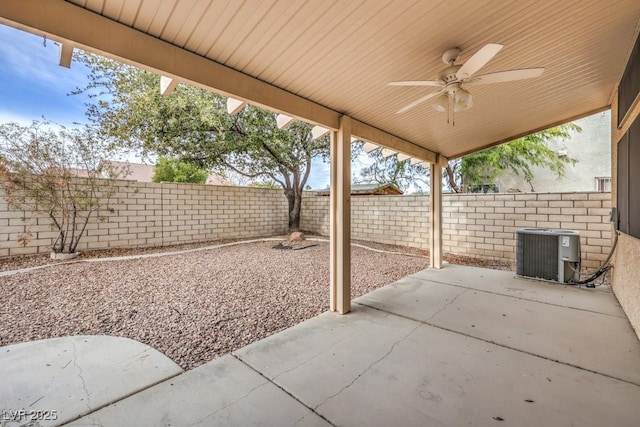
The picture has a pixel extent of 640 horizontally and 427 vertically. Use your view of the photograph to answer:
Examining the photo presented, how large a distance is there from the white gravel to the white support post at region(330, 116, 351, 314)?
1.16 ft

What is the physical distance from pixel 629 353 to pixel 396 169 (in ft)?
36.8

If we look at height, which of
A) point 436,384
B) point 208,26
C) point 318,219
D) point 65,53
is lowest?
point 436,384

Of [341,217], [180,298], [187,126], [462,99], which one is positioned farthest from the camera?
[187,126]

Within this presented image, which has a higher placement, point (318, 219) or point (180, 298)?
point (318, 219)

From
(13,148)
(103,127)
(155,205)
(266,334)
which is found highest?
(103,127)

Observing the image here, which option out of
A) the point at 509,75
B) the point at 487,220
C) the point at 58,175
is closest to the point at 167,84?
the point at 509,75

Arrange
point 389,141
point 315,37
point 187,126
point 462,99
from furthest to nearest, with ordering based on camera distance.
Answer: point 187,126 < point 389,141 < point 462,99 < point 315,37

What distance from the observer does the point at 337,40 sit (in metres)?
1.90

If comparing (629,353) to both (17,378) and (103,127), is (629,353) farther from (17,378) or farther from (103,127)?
(103,127)

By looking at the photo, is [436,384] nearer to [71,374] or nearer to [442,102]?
[442,102]

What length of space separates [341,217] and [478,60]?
1.87 metres

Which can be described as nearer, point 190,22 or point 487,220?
point 190,22

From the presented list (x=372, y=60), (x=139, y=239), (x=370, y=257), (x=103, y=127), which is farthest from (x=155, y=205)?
(x=372, y=60)

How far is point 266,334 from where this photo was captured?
2633 millimetres
